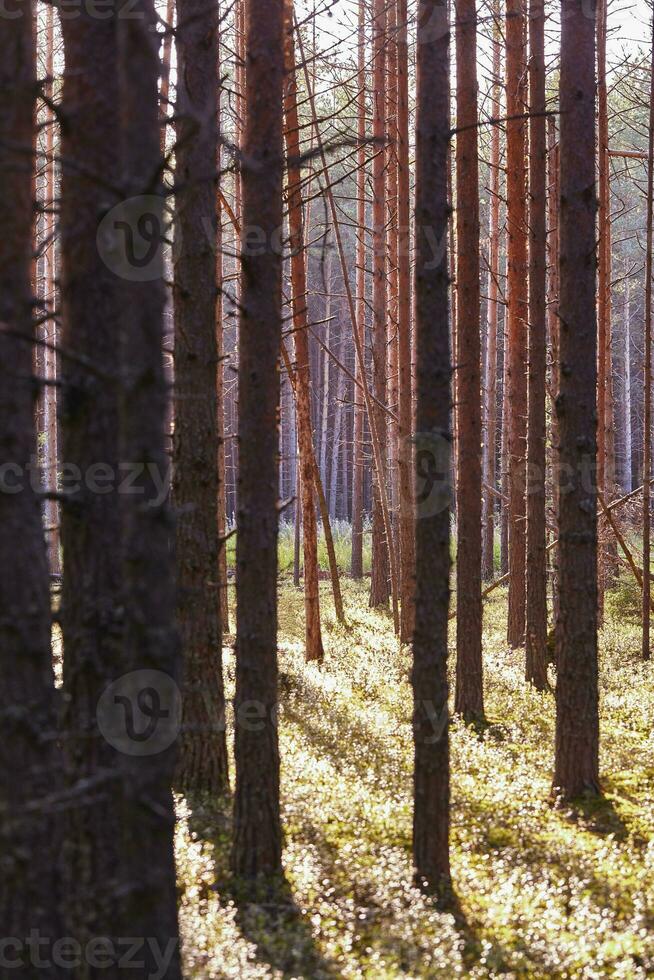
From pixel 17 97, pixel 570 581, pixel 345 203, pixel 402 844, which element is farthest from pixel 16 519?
pixel 345 203

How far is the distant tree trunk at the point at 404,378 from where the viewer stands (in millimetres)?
13570

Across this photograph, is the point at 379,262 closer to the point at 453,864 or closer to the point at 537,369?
the point at 537,369

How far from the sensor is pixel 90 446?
446 cm

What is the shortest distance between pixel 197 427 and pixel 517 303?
7943 millimetres

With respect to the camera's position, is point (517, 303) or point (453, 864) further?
point (517, 303)

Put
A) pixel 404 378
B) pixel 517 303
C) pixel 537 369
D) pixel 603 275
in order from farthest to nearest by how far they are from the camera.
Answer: pixel 603 275 → pixel 404 378 → pixel 517 303 → pixel 537 369

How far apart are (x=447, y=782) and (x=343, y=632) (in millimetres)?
9965

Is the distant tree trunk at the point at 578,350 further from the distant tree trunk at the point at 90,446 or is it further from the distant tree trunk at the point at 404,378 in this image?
the distant tree trunk at the point at 404,378

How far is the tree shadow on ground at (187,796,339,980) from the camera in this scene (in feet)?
17.0

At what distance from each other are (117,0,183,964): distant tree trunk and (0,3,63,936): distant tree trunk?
1.68 feet

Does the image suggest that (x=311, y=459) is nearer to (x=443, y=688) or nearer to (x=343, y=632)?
(x=343, y=632)

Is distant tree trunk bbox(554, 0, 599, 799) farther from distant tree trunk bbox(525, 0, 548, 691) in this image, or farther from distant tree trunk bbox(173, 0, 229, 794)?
distant tree trunk bbox(525, 0, 548, 691)

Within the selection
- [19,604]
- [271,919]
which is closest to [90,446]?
[19,604]

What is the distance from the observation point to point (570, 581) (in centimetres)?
775
